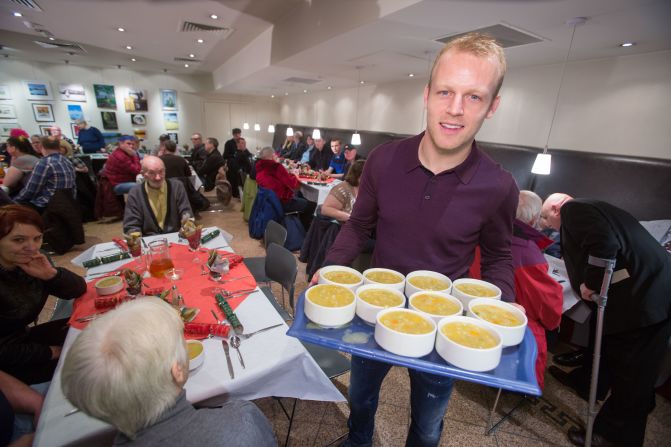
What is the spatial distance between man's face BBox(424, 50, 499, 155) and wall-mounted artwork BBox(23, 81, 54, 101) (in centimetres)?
1341

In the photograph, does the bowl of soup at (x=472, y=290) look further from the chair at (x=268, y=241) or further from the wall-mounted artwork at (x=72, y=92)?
the wall-mounted artwork at (x=72, y=92)

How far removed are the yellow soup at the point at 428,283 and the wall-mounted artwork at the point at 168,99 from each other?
534 inches

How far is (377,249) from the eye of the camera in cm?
126

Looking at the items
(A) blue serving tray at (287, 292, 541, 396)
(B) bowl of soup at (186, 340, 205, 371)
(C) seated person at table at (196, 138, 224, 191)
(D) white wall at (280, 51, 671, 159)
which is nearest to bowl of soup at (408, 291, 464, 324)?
(A) blue serving tray at (287, 292, 541, 396)

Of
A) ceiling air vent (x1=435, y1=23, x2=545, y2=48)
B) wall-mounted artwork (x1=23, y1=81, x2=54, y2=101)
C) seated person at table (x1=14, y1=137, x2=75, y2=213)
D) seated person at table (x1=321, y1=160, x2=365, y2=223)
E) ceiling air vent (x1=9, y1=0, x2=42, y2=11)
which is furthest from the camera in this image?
wall-mounted artwork (x1=23, y1=81, x2=54, y2=101)

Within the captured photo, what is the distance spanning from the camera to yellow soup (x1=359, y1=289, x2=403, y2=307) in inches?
37.1

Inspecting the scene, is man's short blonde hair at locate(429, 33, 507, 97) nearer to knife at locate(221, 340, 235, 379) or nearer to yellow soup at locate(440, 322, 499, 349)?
yellow soup at locate(440, 322, 499, 349)

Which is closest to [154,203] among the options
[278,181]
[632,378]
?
[278,181]

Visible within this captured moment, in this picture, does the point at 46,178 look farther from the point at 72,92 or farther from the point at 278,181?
the point at 72,92

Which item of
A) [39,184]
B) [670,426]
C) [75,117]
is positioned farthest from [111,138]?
[670,426]

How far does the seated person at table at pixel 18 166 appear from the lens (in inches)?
158

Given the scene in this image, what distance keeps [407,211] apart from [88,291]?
1.79 metres

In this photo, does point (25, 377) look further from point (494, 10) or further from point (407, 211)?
point (494, 10)

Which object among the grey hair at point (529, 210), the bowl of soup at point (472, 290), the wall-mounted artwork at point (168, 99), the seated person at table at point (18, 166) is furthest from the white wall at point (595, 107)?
the wall-mounted artwork at point (168, 99)
